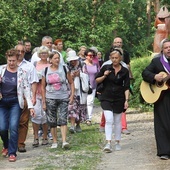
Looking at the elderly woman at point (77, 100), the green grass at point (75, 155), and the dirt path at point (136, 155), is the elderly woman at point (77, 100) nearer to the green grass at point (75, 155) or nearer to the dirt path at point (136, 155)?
the green grass at point (75, 155)

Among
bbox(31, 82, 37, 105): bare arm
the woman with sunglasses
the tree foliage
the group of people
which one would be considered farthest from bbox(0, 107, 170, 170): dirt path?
the tree foliage

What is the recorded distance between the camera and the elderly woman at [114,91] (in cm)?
980

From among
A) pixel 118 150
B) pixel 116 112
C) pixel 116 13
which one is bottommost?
pixel 118 150

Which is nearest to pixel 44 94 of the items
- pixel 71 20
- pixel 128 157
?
pixel 128 157

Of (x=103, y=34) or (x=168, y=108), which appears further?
(x=103, y=34)

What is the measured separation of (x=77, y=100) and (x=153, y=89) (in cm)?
378

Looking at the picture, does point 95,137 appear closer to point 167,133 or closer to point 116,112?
point 116,112

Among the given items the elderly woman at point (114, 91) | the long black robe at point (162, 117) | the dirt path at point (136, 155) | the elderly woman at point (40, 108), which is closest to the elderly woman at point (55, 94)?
the elderly woman at point (40, 108)

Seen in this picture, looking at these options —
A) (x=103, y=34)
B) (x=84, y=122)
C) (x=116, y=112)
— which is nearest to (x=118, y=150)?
(x=116, y=112)

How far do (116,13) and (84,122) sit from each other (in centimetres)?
2170

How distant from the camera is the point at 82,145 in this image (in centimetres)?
1055

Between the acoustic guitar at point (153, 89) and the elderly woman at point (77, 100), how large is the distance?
3303 mm

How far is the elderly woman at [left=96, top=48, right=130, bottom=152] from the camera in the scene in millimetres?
9799

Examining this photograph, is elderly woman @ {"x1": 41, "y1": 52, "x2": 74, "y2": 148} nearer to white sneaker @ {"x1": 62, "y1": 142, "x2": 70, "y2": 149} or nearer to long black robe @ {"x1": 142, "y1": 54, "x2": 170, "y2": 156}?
white sneaker @ {"x1": 62, "y1": 142, "x2": 70, "y2": 149}
